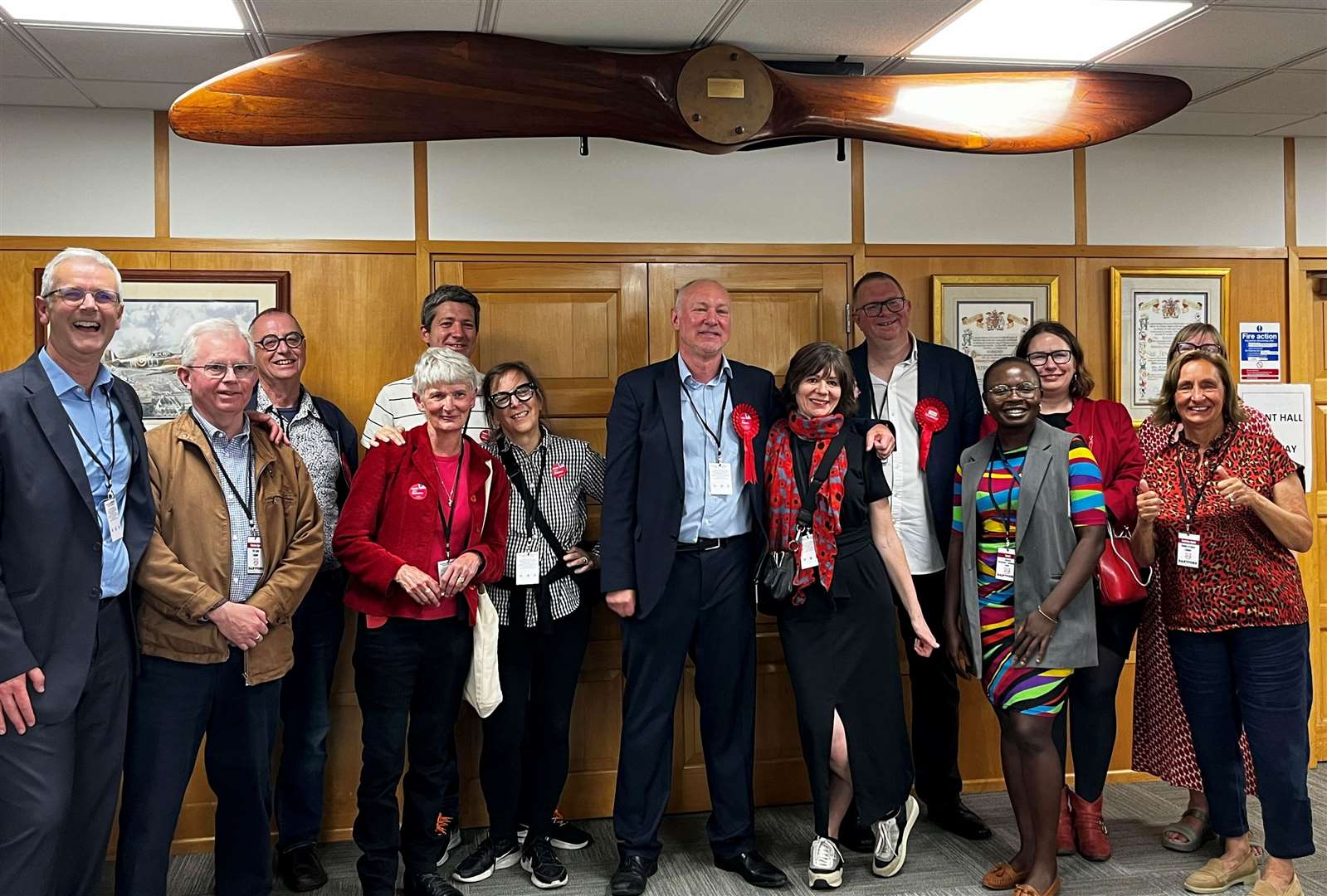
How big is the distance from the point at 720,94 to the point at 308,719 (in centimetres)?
243

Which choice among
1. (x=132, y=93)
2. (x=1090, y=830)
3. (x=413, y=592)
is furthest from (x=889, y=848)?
(x=132, y=93)

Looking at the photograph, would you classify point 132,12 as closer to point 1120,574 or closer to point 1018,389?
point 1018,389

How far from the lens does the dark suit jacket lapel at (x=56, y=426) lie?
239 centimetres

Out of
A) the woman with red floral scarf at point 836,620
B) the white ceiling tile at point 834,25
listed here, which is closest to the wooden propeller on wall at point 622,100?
the white ceiling tile at point 834,25

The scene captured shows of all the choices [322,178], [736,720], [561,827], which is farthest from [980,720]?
[322,178]

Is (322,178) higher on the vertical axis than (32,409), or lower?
higher

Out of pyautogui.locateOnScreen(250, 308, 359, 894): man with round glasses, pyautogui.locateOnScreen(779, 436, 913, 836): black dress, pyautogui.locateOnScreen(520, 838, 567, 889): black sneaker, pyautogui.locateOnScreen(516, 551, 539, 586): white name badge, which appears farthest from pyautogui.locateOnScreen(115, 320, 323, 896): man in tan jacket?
pyautogui.locateOnScreen(779, 436, 913, 836): black dress

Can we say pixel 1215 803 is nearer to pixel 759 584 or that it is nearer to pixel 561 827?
pixel 759 584

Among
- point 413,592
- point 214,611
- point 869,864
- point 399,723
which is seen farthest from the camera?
point 869,864

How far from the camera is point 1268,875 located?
3129 mm

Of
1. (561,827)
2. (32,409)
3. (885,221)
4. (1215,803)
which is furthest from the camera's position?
(885,221)

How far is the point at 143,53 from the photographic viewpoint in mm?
3215

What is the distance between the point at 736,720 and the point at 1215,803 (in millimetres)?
1555

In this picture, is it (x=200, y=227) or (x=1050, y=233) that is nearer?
(x=200, y=227)
